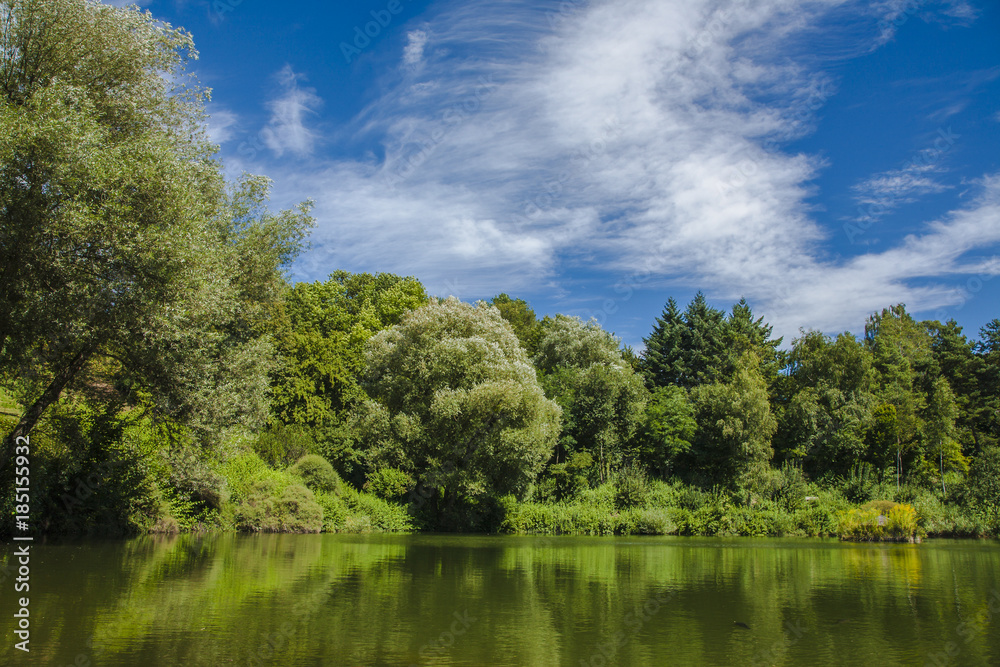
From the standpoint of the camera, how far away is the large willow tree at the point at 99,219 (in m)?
13.8

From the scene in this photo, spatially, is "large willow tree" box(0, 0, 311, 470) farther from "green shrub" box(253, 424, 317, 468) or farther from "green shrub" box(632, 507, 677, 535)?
"green shrub" box(632, 507, 677, 535)

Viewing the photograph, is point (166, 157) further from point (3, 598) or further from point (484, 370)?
point (484, 370)

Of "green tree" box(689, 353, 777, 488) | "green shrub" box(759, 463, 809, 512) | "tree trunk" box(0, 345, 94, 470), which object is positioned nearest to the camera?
"tree trunk" box(0, 345, 94, 470)

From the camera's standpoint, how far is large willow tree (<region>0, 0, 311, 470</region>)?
545 inches

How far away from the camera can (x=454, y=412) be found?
34281mm

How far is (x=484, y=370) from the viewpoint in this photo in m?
36.6

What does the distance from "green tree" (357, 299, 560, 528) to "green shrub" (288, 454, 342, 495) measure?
9.45ft

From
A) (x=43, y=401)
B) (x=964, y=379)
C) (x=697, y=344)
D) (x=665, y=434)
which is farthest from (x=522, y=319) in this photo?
(x=43, y=401)

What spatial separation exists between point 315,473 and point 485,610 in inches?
1042

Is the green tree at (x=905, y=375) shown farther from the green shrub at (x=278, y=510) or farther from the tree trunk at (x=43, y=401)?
the tree trunk at (x=43, y=401)

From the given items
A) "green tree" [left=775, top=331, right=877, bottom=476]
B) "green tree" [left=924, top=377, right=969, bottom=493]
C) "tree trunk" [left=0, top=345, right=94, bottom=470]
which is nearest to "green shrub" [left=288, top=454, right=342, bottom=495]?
"tree trunk" [left=0, top=345, right=94, bottom=470]

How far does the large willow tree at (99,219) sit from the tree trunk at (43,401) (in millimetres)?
48

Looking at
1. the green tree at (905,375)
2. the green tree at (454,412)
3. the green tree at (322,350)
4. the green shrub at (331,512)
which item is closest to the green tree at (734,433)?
the green tree at (905,375)

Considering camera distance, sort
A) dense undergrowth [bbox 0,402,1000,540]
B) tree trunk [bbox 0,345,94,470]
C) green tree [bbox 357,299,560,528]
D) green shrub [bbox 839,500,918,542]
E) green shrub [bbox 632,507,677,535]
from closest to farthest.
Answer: tree trunk [bbox 0,345,94,470]
dense undergrowth [bbox 0,402,1000,540]
green shrub [bbox 839,500,918,542]
green tree [bbox 357,299,560,528]
green shrub [bbox 632,507,677,535]
